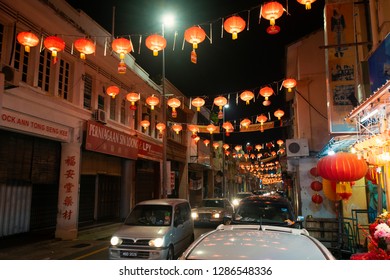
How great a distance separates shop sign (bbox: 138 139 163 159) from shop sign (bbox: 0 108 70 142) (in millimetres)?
6998

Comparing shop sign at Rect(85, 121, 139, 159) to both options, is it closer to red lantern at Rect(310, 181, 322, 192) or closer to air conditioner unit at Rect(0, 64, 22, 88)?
air conditioner unit at Rect(0, 64, 22, 88)

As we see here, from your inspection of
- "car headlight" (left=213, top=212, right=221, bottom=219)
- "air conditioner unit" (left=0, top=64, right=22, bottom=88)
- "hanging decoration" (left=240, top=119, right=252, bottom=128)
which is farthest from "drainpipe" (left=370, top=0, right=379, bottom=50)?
"air conditioner unit" (left=0, top=64, right=22, bottom=88)

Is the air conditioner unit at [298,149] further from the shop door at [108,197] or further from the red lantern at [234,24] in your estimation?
the shop door at [108,197]

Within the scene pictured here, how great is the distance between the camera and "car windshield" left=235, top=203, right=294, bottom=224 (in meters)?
9.70

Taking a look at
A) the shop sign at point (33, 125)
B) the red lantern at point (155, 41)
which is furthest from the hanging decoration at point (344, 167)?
the shop sign at point (33, 125)

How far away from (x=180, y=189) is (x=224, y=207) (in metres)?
11.1

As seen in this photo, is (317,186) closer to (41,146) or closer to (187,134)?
(41,146)

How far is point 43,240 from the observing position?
12836mm

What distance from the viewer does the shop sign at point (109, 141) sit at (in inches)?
607

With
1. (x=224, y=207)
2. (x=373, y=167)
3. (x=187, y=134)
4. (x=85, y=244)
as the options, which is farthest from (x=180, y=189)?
(x=373, y=167)
